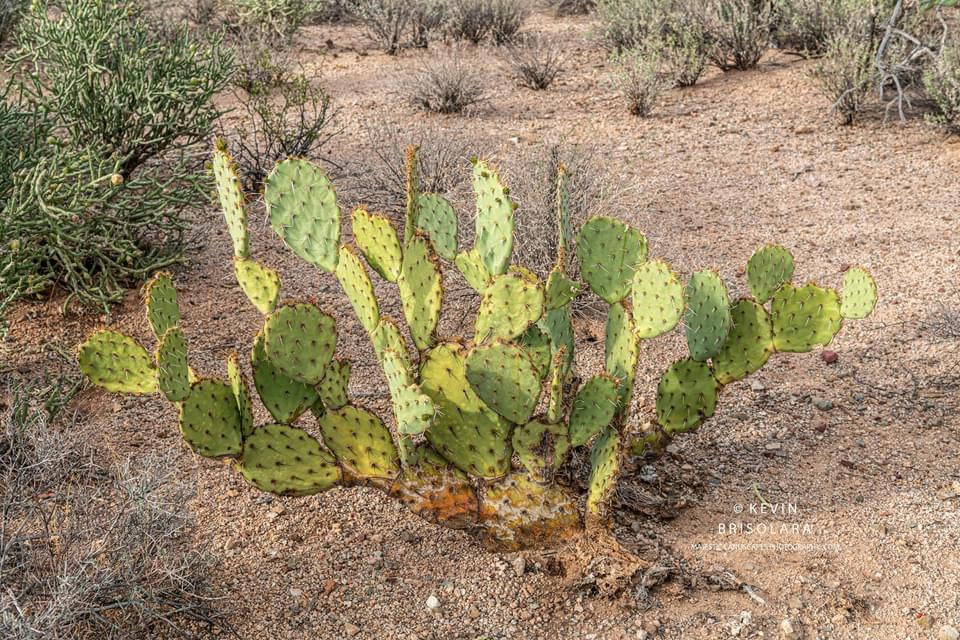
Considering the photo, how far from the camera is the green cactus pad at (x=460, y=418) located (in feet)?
9.90

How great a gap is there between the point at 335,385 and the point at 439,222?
0.68 meters

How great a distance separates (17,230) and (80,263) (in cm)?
55

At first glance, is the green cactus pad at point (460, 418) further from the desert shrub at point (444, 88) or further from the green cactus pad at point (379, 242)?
the desert shrub at point (444, 88)

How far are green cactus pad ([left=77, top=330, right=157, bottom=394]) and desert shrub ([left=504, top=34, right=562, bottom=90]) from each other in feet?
21.2

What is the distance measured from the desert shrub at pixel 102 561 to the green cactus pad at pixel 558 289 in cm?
134

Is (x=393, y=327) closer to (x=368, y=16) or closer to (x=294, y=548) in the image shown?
(x=294, y=548)

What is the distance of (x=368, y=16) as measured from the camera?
1035 centimetres

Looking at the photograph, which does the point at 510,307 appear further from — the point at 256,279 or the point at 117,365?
the point at 117,365

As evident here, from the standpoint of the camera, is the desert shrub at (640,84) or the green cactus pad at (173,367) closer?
the green cactus pad at (173,367)

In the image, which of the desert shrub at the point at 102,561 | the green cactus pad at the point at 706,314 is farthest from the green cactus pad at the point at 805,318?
the desert shrub at the point at 102,561

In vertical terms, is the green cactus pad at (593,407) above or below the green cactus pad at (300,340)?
below

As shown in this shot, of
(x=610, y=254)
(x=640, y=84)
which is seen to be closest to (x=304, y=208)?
(x=610, y=254)

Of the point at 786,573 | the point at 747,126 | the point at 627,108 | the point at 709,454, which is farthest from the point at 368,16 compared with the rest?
the point at 786,573

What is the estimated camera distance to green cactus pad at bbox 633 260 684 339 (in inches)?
117
